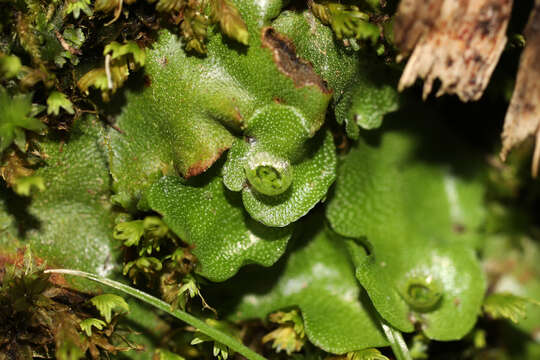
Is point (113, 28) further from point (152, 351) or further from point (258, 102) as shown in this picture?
point (152, 351)

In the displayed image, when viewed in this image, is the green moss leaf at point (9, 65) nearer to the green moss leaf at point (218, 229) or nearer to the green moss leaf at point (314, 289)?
the green moss leaf at point (218, 229)

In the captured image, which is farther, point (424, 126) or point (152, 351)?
point (424, 126)

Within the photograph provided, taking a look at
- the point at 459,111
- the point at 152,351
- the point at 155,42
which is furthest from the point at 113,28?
the point at 459,111

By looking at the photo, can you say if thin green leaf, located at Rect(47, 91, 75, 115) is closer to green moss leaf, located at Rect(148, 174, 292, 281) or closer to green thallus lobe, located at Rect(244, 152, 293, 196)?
green moss leaf, located at Rect(148, 174, 292, 281)

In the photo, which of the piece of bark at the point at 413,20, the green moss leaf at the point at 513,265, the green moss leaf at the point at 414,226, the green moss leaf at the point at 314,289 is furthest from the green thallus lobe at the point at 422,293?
the piece of bark at the point at 413,20

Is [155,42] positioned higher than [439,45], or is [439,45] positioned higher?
[439,45]

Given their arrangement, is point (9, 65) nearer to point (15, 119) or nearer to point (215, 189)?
point (15, 119)

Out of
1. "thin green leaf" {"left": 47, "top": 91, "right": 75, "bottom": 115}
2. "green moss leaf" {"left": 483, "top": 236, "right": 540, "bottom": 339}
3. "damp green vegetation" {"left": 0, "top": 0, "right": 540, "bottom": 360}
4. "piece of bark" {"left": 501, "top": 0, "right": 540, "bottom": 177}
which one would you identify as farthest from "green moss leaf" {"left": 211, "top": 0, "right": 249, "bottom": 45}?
"green moss leaf" {"left": 483, "top": 236, "right": 540, "bottom": 339}
